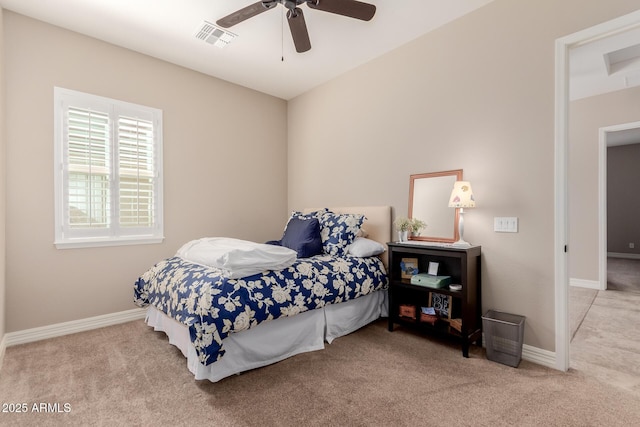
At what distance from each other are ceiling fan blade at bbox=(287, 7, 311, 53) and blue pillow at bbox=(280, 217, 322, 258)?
1672 millimetres

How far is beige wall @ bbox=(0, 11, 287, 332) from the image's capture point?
9.14 feet

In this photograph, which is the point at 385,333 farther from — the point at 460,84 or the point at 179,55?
the point at 179,55

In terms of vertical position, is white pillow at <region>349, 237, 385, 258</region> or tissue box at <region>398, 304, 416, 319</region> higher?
white pillow at <region>349, 237, 385, 258</region>

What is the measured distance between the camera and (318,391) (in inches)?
77.6

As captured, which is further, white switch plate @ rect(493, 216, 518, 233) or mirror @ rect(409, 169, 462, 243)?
mirror @ rect(409, 169, 462, 243)

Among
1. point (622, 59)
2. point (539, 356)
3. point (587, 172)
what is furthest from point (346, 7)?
point (587, 172)

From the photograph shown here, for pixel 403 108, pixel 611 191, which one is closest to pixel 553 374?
pixel 403 108

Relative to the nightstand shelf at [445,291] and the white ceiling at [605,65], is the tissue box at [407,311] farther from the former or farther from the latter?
the white ceiling at [605,65]

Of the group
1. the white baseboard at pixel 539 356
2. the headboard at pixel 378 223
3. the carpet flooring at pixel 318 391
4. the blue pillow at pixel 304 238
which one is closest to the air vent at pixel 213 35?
the blue pillow at pixel 304 238

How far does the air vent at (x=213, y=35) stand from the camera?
2937 mm

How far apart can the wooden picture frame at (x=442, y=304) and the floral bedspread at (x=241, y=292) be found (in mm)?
493

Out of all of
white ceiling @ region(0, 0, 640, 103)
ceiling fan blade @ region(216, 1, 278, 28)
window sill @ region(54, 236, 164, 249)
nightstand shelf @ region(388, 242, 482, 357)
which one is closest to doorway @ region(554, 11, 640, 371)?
nightstand shelf @ region(388, 242, 482, 357)

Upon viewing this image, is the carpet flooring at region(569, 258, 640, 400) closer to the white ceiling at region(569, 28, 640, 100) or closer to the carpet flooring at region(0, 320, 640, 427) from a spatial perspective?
the carpet flooring at region(0, 320, 640, 427)

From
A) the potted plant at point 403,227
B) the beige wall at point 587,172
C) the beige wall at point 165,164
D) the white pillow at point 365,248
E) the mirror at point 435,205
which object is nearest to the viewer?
the beige wall at point 165,164
